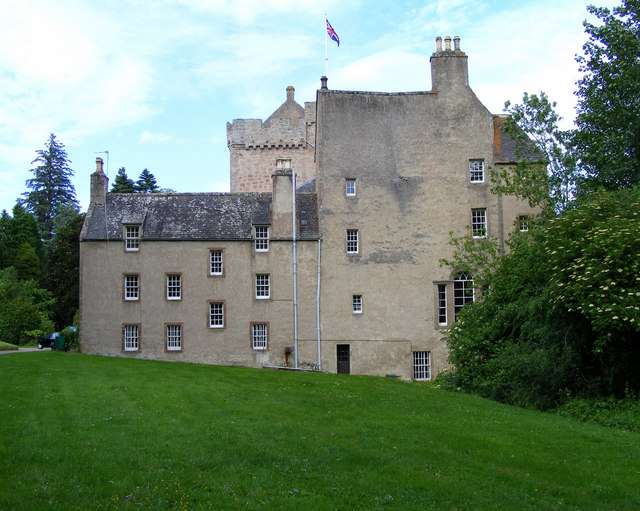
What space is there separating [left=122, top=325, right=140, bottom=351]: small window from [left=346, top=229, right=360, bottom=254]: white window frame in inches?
510

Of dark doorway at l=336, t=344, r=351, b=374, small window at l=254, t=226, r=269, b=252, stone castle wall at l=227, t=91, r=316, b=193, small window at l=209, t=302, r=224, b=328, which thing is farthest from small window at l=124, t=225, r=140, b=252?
stone castle wall at l=227, t=91, r=316, b=193

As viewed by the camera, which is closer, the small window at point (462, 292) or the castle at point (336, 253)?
the castle at point (336, 253)

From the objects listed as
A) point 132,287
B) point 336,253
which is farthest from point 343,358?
point 132,287

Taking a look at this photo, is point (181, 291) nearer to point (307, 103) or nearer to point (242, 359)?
point (242, 359)

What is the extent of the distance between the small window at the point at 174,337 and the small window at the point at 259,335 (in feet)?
13.6

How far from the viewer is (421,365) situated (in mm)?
35125

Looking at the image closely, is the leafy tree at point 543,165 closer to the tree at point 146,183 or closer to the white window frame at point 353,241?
the white window frame at point 353,241

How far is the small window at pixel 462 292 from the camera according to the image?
35.5 m

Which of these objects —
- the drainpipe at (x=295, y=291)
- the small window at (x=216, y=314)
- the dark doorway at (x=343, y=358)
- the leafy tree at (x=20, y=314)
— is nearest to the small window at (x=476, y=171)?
the drainpipe at (x=295, y=291)

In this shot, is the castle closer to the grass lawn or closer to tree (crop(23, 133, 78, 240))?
the grass lawn

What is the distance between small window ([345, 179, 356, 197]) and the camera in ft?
118

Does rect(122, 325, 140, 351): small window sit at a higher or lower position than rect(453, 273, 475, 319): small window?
lower

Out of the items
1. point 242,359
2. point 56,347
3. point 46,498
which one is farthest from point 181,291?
point 46,498

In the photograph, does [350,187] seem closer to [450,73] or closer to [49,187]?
[450,73]
